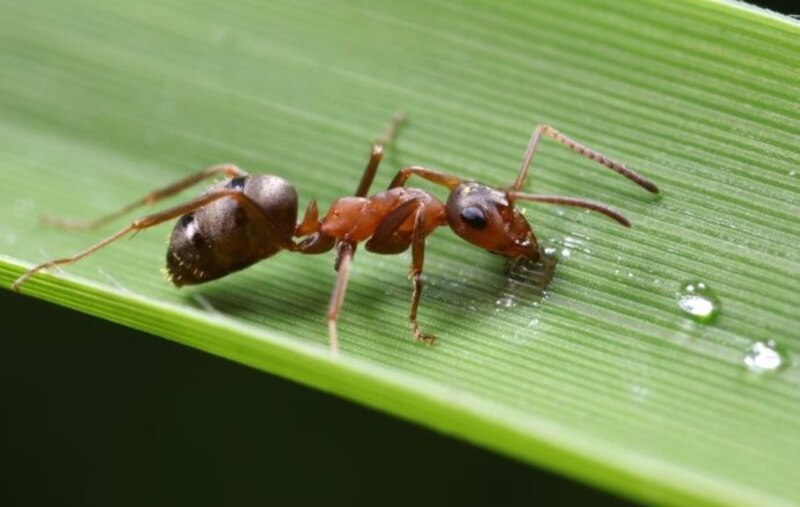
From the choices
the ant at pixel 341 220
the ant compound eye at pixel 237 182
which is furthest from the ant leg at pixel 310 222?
the ant compound eye at pixel 237 182

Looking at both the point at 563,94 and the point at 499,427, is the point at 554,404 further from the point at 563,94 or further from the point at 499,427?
the point at 563,94

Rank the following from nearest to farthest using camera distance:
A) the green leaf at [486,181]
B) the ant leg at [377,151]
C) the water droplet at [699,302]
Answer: the green leaf at [486,181]
the water droplet at [699,302]
the ant leg at [377,151]

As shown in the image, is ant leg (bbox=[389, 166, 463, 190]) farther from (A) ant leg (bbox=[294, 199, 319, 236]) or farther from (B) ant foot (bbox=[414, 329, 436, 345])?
(B) ant foot (bbox=[414, 329, 436, 345])

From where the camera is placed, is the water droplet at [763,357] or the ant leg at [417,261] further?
the ant leg at [417,261]

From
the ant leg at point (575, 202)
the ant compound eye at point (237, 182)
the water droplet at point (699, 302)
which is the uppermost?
the ant leg at point (575, 202)

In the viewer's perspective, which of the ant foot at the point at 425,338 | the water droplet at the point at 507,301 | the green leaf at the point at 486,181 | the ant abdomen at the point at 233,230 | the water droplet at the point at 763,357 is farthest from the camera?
the ant abdomen at the point at 233,230

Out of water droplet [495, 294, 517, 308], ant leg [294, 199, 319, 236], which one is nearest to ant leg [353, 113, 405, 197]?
ant leg [294, 199, 319, 236]

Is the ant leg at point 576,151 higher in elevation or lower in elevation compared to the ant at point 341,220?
higher

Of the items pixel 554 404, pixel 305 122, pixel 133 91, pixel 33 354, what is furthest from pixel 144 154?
pixel 554 404

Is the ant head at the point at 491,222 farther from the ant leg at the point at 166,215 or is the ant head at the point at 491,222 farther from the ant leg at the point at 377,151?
the ant leg at the point at 166,215
